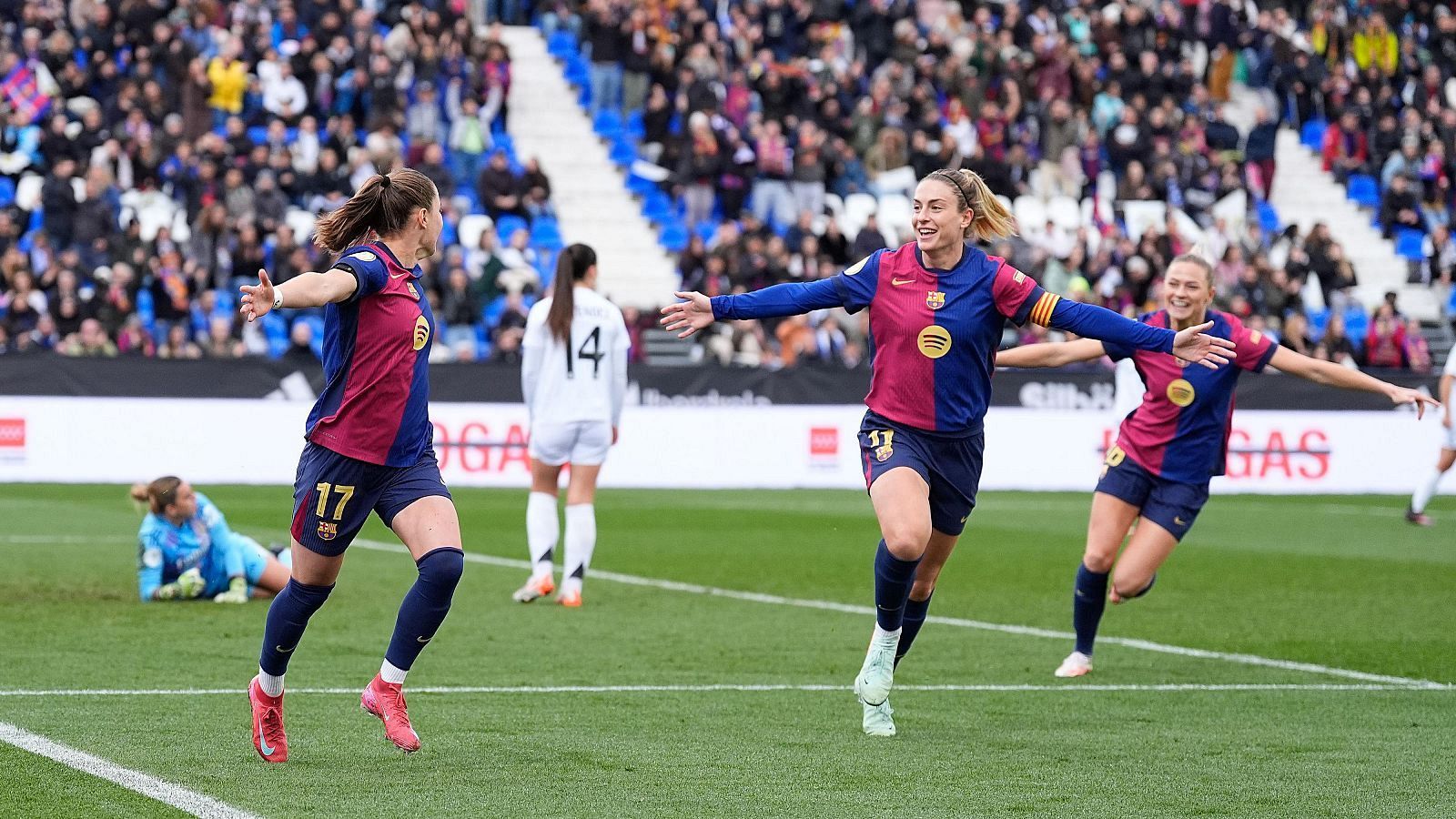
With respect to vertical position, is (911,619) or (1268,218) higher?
(911,619)

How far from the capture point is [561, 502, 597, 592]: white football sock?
42.7 feet

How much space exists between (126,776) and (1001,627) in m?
6.46

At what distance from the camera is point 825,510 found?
71.2 feet

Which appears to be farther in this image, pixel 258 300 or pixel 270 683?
pixel 270 683

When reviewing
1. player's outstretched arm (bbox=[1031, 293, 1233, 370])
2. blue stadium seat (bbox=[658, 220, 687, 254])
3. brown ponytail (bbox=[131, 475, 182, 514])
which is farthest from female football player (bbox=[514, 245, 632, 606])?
blue stadium seat (bbox=[658, 220, 687, 254])

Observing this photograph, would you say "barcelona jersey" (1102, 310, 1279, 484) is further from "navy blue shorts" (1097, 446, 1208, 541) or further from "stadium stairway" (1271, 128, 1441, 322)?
"stadium stairway" (1271, 128, 1441, 322)

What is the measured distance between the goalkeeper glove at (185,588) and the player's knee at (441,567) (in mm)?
5926

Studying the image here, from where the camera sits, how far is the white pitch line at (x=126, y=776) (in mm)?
6066

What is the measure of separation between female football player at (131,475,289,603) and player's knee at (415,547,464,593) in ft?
18.6

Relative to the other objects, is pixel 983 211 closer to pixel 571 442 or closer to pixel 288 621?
pixel 288 621

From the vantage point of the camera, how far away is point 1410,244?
35500 mm

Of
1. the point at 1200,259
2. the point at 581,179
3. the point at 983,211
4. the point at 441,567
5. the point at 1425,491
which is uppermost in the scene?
the point at 983,211

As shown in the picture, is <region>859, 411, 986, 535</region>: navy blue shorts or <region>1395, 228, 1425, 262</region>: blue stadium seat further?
<region>1395, 228, 1425, 262</region>: blue stadium seat

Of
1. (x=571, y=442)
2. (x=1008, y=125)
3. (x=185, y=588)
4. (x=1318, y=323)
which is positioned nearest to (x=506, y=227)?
(x=1008, y=125)
